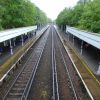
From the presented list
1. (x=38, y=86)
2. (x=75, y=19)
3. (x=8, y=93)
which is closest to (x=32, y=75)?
(x=38, y=86)

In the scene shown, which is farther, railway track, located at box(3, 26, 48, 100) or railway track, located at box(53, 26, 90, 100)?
railway track, located at box(53, 26, 90, 100)

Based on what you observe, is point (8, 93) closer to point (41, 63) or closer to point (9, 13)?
point (41, 63)

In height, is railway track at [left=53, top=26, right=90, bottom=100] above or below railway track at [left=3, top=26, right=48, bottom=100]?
below

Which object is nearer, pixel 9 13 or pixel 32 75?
pixel 32 75

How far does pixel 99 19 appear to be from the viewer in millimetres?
33125

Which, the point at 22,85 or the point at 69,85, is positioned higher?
the point at 22,85

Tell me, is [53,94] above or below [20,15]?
below

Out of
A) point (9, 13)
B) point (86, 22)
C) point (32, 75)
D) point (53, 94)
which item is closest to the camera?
point (53, 94)

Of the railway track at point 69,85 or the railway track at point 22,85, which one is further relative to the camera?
the railway track at point 69,85

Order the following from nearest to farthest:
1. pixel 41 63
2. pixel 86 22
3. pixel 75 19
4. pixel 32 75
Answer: pixel 32 75 < pixel 41 63 < pixel 86 22 < pixel 75 19

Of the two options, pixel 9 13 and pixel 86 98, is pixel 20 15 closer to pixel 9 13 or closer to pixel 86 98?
pixel 9 13

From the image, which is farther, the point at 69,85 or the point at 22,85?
the point at 69,85

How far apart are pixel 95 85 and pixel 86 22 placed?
2063 centimetres

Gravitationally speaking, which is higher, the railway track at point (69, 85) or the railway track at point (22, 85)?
the railway track at point (22, 85)
